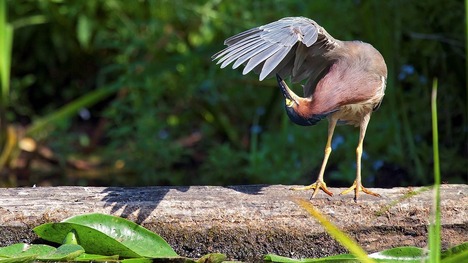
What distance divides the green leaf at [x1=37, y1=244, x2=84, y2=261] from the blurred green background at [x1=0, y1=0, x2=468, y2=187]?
5.90 feet

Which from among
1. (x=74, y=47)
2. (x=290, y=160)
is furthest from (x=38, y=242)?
(x=74, y=47)

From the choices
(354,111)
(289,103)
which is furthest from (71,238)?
(354,111)

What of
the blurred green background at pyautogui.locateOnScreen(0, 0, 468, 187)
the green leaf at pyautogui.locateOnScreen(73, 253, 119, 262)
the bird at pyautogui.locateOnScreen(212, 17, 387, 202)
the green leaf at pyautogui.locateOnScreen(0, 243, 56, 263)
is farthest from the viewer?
the blurred green background at pyautogui.locateOnScreen(0, 0, 468, 187)

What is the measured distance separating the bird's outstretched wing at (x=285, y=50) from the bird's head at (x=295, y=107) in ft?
0.36

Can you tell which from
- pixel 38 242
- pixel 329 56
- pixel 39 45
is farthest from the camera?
pixel 39 45

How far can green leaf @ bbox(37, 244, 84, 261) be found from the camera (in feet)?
7.83

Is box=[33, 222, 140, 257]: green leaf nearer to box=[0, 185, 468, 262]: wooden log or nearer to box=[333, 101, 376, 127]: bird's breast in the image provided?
box=[0, 185, 468, 262]: wooden log

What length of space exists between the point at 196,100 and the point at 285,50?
230 centimetres

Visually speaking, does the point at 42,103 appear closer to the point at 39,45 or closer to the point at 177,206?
the point at 39,45

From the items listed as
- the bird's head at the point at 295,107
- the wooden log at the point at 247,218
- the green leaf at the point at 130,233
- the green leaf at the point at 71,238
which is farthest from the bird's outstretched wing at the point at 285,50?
the green leaf at the point at 71,238

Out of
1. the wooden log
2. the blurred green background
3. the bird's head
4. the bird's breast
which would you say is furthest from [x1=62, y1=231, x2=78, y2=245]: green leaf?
the blurred green background

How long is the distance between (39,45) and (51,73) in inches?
10.6

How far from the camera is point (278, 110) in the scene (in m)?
4.84

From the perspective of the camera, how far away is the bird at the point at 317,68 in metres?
2.60
